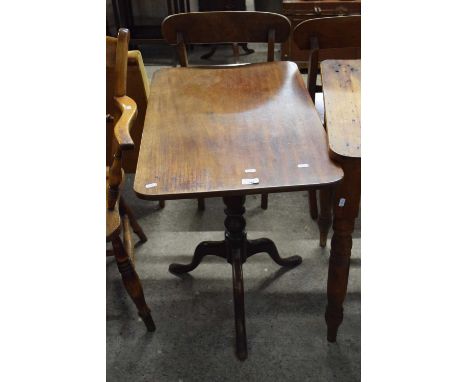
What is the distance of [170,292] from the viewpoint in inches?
64.4

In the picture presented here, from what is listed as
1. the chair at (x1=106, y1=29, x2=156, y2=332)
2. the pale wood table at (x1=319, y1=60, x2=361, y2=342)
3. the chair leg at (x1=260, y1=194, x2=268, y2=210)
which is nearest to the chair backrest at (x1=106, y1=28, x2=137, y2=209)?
the chair at (x1=106, y1=29, x2=156, y2=332)

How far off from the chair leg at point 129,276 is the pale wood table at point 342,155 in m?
0.60

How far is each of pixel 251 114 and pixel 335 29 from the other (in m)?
0.56

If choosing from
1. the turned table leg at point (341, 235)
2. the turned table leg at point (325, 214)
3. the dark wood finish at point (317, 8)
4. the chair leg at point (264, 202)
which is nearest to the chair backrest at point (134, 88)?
the chair leg at point (264, 202)

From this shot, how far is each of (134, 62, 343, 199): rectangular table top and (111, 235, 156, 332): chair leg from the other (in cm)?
37

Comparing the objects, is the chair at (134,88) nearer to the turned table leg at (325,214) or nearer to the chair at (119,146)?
the chair at (119,146)

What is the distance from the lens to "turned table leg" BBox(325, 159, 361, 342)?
0.98m

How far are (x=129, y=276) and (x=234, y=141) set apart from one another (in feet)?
1.92

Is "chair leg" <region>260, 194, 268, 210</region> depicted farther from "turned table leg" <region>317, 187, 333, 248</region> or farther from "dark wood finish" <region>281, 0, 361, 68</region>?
"dark wood finish" <region>281, 0, 361, 68</region>

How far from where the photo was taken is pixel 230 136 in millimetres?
1060

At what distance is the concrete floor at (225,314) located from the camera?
4.50 feet

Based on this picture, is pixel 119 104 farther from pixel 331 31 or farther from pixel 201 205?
pixel 201 205

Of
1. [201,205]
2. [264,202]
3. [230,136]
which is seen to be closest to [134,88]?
[201,205]

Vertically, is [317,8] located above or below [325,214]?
above
